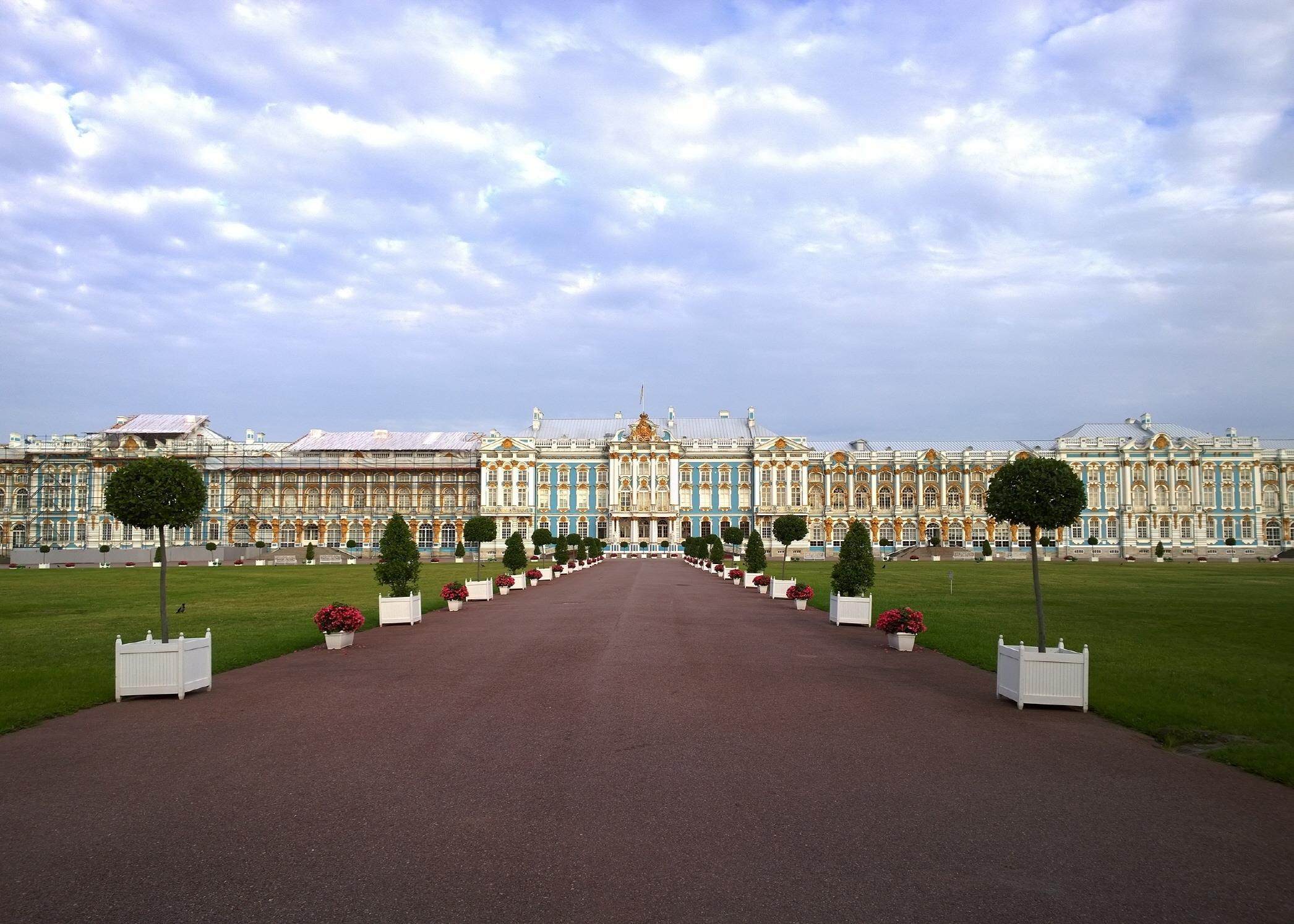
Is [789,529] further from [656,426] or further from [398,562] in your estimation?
[656,426]

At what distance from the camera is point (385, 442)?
103 metres

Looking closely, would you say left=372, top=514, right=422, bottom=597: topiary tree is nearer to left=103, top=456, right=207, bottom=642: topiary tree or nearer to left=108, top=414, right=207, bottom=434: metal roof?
left=103, top=456, right=207, bottom=642: topiary tree

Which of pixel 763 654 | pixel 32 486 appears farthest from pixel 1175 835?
pixel 32 486

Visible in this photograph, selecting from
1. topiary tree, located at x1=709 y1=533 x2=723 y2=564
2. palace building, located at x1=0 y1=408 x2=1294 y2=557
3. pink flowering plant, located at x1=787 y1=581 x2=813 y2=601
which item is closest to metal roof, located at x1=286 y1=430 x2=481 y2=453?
palace building, located at x1=0 y1=408 x2=1294 y2=557

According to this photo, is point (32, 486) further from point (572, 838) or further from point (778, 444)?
point (572, 838)

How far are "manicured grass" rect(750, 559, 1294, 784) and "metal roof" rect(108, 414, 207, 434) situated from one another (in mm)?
80380

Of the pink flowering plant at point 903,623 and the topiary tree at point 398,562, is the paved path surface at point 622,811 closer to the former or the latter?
the pink flowering plant at point 903,623

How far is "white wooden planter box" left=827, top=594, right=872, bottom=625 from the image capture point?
2352cm

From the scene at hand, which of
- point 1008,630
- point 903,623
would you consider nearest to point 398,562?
point 903,623

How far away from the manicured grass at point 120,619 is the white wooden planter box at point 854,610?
40.3 ft

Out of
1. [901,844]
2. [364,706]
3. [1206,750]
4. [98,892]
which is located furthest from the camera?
[364,706]

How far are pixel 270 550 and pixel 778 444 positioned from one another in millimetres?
53464

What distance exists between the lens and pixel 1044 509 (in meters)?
13.9

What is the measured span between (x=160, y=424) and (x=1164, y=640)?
103 metres
